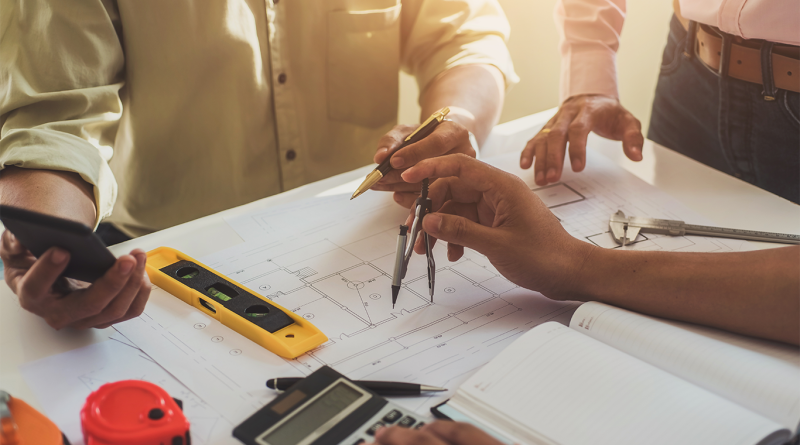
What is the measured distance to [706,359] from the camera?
0.65 meters

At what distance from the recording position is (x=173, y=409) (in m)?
0.56

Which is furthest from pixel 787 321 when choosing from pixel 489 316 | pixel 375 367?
pixel 375 367

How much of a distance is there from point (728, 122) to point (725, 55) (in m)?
0.16

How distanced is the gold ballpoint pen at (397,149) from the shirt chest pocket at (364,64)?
0.38 metres

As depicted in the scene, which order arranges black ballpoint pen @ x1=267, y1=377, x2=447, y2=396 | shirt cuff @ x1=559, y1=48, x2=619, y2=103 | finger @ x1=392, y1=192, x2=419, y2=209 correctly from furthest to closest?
shirt cuff @ x1=559, y1=48, x2=619, y2=103
finger @ x1=392, y1=192, x2=419, y2=209
black ballpoint pen @ x1=267, y1=377, x2=447, y2=396

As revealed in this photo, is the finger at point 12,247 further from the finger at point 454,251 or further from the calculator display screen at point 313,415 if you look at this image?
the finger at point 454,251

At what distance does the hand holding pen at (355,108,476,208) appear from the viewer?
0.97m

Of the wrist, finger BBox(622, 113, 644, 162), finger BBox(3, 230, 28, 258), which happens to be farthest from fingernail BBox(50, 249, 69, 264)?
finger BBox(622, 113, 644, 162)

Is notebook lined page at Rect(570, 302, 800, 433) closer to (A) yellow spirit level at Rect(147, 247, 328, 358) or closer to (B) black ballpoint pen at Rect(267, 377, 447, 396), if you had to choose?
(B) black ballpoint pen at Rect(267, 377, 447, 396)

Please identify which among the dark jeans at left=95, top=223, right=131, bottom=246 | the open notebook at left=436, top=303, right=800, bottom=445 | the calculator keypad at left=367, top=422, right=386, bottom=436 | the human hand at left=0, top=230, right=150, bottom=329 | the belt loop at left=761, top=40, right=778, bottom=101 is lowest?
the dark jeans at left=95, top=223, right=131, bottom=246

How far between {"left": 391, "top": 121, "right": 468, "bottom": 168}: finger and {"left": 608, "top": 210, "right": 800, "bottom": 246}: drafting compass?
28 centimetres

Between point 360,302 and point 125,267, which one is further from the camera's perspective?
point 360,302

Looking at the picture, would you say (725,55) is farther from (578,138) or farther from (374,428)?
(374,428)

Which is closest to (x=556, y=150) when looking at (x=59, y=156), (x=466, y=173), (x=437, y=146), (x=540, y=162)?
(x=540, y=162)
